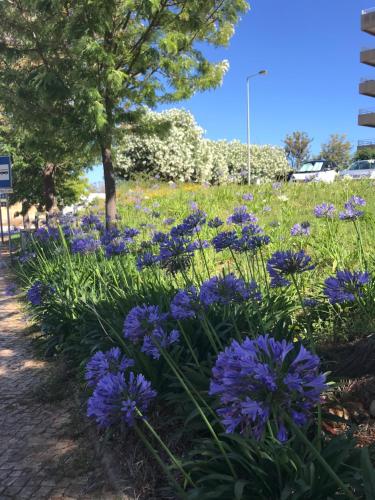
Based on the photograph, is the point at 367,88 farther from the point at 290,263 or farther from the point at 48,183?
the point at 290,263

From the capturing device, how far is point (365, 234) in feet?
19.1

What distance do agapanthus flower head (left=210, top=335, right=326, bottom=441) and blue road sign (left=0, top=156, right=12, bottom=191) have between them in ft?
42.6

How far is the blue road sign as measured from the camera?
42.9 ft

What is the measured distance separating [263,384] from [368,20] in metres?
52.1

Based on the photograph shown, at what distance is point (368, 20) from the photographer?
45125mm

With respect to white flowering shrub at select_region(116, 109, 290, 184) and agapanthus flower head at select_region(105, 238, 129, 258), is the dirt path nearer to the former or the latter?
agapanthus flower head at select_region(105, 238, 129, 258)

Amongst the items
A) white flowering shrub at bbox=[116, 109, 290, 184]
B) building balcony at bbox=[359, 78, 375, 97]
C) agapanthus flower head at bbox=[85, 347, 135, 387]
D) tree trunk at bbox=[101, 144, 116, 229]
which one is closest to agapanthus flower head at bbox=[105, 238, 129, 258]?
agapanthus flower head at bbox=[85, 347, 135, 387]

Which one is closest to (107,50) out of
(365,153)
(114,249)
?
(114,249)

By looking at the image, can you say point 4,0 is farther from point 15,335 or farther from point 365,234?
point 365,234

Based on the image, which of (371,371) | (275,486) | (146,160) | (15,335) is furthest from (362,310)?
(146,160)

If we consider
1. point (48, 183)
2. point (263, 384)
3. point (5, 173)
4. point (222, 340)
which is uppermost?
point (5, 173)

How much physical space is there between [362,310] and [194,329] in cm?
122

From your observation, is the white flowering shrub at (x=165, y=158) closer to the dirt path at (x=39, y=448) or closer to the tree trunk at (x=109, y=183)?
the tree trunk at (x=109, y=183)

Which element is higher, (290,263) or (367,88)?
(367,88)
